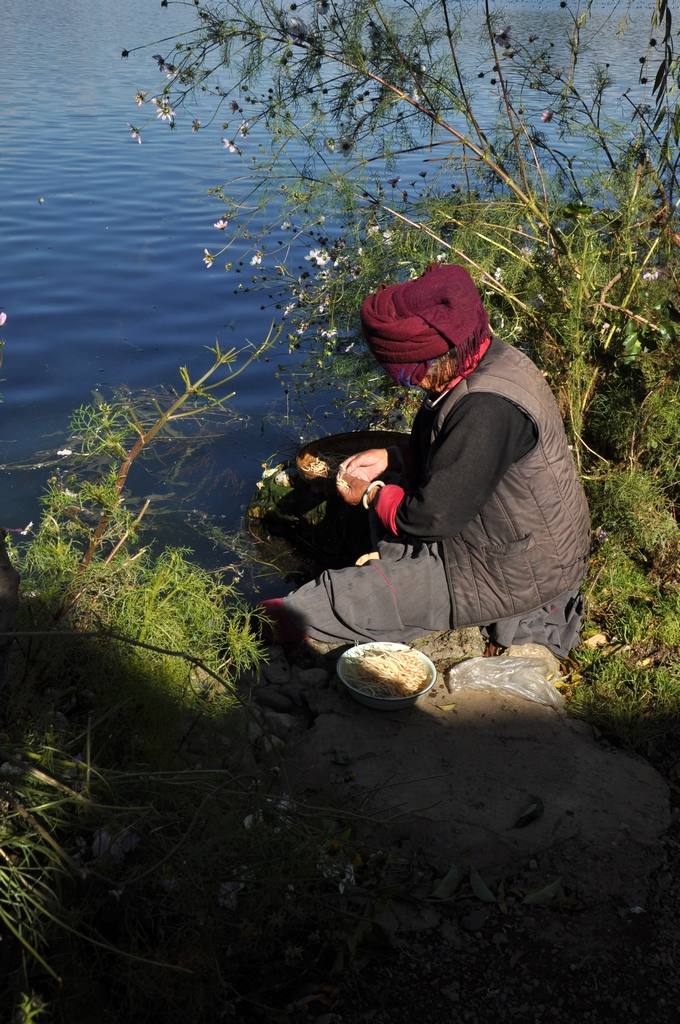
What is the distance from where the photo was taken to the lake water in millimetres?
7242

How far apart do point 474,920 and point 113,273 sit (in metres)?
8.94

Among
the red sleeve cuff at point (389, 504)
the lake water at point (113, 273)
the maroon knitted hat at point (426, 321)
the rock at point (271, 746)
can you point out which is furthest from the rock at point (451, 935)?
the lake water at point (113, 273)

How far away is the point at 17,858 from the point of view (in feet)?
6.61

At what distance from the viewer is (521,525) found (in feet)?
12.6

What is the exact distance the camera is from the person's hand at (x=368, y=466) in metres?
4.42

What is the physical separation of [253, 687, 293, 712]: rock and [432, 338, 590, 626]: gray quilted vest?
833mm

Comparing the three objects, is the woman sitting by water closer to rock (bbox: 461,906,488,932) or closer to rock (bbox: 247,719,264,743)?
rock (bbox: 247,719,264,743)

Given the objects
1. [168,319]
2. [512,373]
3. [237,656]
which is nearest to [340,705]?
[237,656]

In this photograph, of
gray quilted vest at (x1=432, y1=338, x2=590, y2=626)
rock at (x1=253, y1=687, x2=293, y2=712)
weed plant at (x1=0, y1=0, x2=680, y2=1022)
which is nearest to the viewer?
weed plant at (x1=0, y1=0, x2=680, y2=1022)

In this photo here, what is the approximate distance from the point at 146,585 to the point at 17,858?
1241 millimetres

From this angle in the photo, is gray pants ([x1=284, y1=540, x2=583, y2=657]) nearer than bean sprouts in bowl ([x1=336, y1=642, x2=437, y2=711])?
No

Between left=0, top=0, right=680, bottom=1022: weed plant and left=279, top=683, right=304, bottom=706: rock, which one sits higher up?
left=0, top=0, right=680, bottom=1022: weed plant

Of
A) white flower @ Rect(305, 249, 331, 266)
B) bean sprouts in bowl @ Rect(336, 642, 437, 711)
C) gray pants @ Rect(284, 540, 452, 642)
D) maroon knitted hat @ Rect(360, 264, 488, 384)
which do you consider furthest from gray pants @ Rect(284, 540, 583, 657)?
white flower @ Rect(305, 249, 331, 266)

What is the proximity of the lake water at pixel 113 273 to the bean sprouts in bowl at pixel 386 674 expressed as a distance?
238 cm
